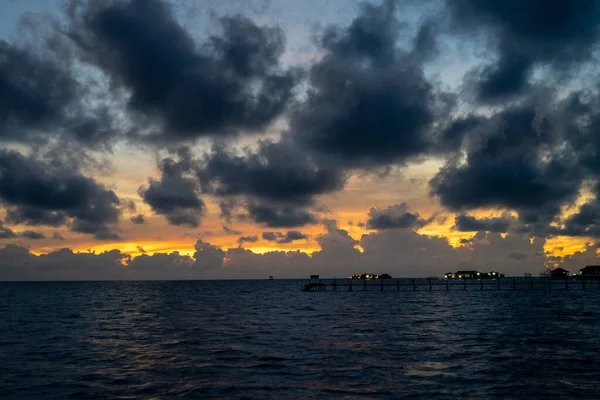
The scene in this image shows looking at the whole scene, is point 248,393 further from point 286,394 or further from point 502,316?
point 502,316

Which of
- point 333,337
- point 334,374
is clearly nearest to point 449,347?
point 333,337

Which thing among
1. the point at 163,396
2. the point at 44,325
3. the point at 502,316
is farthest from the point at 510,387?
the point at 44,325

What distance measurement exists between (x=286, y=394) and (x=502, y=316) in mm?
51862

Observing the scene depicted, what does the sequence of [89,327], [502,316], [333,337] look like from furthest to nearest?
1. [502,316]
2. [89,327]
3. [333,337]

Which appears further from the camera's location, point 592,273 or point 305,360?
point 592,273

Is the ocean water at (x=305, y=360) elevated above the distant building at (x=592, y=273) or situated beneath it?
situated beneath

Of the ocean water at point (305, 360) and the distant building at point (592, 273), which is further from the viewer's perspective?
the distant building at point (592, 273)

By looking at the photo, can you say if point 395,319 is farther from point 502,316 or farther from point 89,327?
point 89,327

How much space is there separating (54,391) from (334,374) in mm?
16071

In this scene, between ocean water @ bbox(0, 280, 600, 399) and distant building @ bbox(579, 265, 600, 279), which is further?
distant building @ bbox(579, 265, 600, 279)

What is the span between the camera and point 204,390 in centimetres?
2606

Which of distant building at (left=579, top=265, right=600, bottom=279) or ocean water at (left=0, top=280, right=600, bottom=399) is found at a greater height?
distant building at (left=579, top=265, right=600, bottom=279)

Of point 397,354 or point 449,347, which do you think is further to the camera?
point 449,347

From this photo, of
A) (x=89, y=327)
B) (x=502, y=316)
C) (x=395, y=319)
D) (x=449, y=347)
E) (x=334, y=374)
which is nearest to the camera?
(x=334, y=374)
